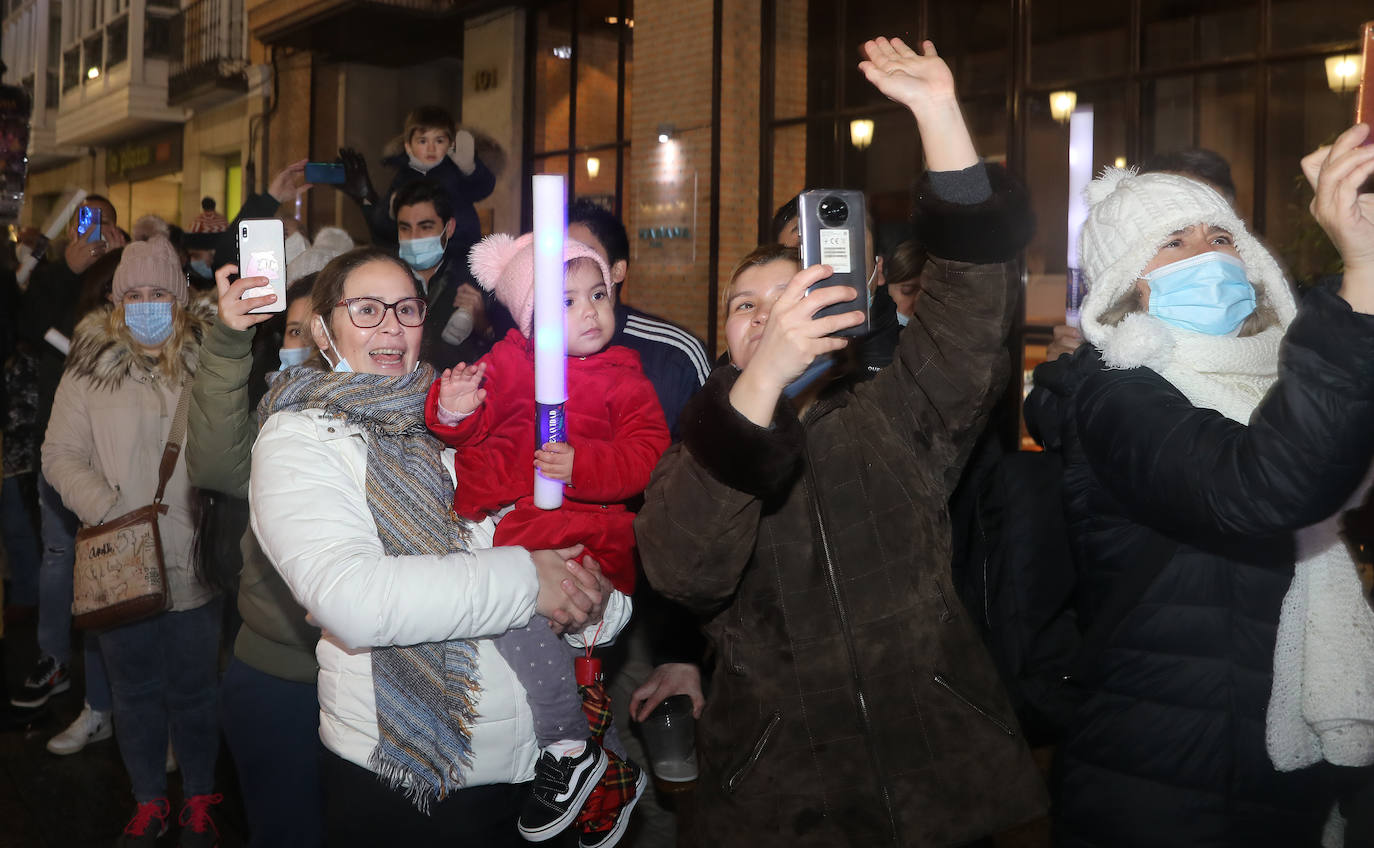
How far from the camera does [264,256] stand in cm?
259

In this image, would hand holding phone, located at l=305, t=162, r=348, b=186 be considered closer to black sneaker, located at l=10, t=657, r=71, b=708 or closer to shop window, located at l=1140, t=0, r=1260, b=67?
black sneaker, located at l=10, t=657, r=71, b=708

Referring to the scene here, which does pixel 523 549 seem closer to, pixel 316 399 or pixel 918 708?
pixel 316 399

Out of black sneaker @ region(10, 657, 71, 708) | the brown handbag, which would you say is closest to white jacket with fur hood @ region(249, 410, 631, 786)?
the brown handbag

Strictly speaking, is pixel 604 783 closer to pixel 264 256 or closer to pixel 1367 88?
pixel 264 256

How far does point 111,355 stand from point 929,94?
352 centimetres

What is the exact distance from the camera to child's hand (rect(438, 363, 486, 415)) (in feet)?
7.98

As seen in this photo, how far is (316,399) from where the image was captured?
2301 mm

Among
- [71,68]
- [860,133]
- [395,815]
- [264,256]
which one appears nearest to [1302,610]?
[395,815]

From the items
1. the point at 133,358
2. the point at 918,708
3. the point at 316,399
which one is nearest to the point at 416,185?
the point at 133,358

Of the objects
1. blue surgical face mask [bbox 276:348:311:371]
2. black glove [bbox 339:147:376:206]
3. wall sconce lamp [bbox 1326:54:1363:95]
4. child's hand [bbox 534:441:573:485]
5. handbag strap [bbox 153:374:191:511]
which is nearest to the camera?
child's hand [bbox 534:441:573:485]

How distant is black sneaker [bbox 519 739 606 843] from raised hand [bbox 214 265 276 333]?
1258mm

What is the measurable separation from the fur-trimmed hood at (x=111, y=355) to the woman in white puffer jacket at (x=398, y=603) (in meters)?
2.15

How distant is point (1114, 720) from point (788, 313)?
1.07 meters

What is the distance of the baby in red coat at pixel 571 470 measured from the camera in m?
2.33
